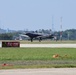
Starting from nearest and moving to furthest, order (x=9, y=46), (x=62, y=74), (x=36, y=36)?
(x=62, y=74) < (x=9, y=46) < (x=36, y=36)

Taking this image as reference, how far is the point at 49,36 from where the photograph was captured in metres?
128

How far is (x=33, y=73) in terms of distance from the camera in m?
15.6

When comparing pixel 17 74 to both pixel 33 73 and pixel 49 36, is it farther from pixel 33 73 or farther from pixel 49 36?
pixel 49 36

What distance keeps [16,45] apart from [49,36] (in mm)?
74553

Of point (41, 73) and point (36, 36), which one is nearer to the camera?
point (41, 73)

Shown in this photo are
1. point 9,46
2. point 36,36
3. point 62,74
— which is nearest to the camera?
point 62,74

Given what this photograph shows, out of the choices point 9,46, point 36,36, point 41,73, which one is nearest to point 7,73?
point 41,73

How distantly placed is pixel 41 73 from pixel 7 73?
1598mm

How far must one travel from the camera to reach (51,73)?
15.7m

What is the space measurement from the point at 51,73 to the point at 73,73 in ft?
3.34

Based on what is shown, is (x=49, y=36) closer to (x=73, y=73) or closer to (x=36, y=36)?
(x=36, y=36)

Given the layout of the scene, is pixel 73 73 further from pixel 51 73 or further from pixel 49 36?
pixel 49 36

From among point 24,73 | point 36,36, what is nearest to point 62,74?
point 24,73

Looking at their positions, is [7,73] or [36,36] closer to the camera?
A: [7,73]
